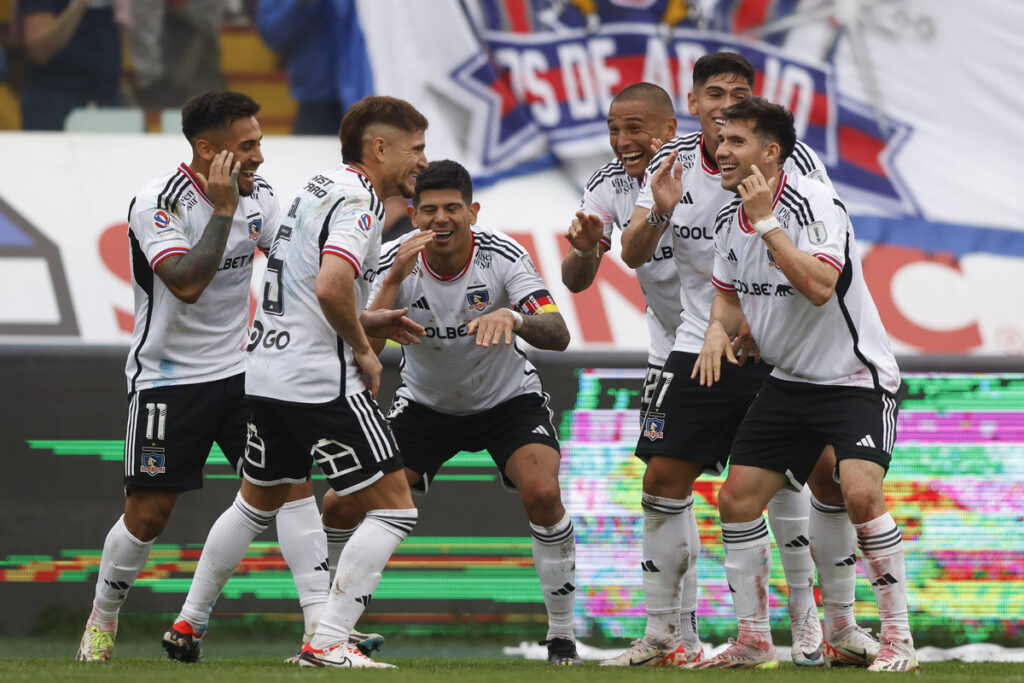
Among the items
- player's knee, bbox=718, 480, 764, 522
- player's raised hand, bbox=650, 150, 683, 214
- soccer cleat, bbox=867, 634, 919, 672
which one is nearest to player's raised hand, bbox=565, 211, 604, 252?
player's raised hand, bbox=650, 150, 683, 214

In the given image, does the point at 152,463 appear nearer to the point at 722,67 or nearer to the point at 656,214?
the point at 656,214

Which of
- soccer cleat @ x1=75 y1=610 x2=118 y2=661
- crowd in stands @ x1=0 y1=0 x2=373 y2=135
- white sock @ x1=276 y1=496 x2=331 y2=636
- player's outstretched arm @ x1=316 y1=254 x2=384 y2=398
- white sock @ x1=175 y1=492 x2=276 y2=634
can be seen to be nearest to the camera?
player's outstretched arm @ x1=316 y1=254 x2=384 y2=398

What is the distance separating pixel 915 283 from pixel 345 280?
9.38 meters

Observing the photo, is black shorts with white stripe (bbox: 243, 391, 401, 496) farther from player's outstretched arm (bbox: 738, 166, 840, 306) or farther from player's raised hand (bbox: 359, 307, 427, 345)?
player's outstretched arm (bbox: 738, 166, 840, 306)

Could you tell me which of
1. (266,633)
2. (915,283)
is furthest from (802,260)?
(915,283)

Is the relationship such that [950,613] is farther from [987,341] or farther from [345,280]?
[987,341]

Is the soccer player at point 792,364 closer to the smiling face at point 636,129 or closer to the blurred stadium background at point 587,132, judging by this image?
the smiling face at point 636,129

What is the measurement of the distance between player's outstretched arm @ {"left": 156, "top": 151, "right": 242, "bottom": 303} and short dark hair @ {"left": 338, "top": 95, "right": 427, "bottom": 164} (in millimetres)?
585

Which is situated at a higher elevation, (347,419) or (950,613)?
(347,419)

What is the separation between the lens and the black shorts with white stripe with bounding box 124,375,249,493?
5.62m

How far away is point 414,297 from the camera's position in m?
5.83

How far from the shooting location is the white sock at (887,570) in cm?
493

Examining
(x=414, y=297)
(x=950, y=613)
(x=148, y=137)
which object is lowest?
(x=950, y=613)

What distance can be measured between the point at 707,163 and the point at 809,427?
1.32 meters
